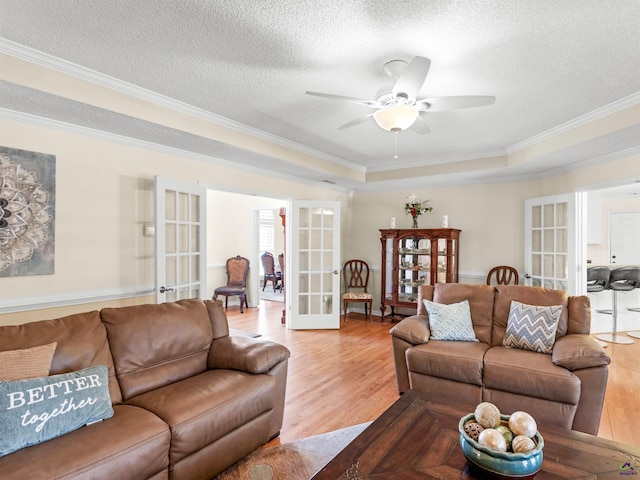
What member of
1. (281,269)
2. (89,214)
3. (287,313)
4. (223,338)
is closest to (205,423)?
(223,338)

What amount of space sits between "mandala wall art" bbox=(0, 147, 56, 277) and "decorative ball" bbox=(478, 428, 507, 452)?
→ 327cm

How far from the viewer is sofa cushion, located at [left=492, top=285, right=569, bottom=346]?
2.98m

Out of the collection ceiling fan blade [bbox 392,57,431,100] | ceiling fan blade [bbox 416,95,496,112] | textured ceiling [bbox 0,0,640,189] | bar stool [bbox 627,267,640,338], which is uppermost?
textured ceiling [bbox 0,0,640,189]

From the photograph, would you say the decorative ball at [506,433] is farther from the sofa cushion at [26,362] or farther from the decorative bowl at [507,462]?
the sofa cushion at [26,362]

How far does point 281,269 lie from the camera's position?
9.03 m

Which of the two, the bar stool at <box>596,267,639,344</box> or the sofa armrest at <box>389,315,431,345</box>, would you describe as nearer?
the sofa armrest at <box>389,315,431,345</box>

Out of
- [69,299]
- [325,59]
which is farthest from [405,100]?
[69,299]

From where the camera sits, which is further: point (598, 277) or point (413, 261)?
point (413, 261)

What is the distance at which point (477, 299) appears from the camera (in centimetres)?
331

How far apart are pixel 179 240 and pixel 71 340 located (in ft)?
5.62

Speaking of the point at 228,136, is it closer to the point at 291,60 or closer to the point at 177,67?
the point at 177,67

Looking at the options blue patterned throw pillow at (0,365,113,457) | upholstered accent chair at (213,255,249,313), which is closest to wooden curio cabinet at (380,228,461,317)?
upholstered accent chair at (213,255,249,313)

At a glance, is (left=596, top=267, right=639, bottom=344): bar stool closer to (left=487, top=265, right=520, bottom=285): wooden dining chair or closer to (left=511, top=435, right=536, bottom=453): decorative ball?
(left=487, top=265, right=520, bottom=285): wooden dining chair

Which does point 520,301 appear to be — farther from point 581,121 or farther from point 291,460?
point 291,460
